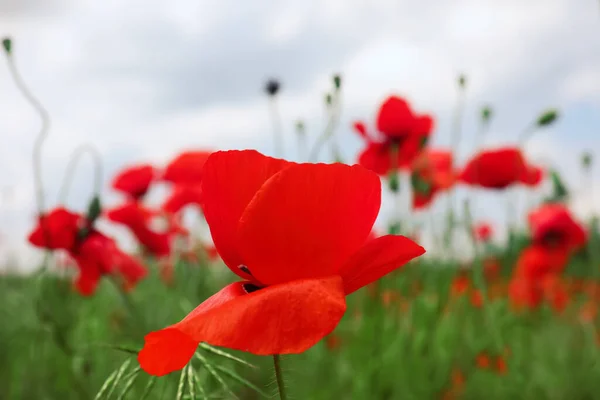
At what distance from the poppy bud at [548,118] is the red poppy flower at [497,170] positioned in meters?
0.48

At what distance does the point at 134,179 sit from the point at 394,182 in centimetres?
109

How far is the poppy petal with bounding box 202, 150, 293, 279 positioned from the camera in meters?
0.57

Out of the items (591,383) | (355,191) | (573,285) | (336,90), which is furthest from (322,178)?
(573,285)

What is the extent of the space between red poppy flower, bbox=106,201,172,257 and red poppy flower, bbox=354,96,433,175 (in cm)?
73

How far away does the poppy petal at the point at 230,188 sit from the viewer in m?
0.57

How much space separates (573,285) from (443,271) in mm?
3223

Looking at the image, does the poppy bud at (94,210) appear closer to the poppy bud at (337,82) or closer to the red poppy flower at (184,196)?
the poppy bud at (337,82)

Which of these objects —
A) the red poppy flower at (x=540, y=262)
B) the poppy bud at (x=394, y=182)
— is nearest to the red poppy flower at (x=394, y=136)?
the poppy bud at (x=394, y=182)

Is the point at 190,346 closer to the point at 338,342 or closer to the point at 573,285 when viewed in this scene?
the point at 338,342

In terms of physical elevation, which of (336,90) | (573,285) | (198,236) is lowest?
(573,285)

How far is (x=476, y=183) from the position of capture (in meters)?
2.21

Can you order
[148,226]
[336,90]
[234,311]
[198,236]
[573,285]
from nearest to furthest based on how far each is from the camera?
[234,311] < [336,90] < [148,226] < [198,236] < [573,285]

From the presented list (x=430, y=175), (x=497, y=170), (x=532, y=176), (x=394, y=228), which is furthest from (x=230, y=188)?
(x=532, y=176)

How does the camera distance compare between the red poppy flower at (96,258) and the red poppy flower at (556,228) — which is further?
the red poppy flower at (556,228)
